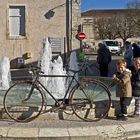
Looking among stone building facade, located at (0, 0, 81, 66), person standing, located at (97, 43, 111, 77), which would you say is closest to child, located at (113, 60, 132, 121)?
person standing, located at (97, 43, 111, 77)

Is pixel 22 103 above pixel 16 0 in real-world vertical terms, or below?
below

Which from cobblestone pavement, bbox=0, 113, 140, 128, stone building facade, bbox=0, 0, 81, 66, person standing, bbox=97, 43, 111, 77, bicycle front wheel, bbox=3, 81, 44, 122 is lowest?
cobblestone pavement, bbox=0, 113, 140, 128

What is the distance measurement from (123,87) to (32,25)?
15001 millimetres

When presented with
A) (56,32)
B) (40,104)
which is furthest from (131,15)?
(40,104)

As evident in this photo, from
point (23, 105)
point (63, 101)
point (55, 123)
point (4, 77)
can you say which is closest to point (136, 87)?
point (63, 101)

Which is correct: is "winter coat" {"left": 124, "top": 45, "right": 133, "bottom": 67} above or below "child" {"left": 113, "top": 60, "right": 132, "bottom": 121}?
above

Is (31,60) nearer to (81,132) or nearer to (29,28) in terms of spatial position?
(29,28)

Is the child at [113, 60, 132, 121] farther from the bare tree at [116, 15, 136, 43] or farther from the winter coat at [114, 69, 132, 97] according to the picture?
the bare tree at [116, 15, 136, 43]

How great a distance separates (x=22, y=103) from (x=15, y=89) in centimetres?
30

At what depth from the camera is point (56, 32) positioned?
2266cm

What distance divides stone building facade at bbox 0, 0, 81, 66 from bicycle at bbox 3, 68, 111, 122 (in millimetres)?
14522

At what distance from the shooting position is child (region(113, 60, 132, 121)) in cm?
808

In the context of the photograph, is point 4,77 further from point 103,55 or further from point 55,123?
point 55,123

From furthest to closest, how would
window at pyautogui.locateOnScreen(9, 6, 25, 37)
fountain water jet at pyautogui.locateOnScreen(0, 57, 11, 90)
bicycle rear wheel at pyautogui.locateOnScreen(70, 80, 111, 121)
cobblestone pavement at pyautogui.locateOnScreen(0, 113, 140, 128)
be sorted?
window at pyautogui.locateOnScreen(9, 6, 25, 37) < fountain water jet at pyautogui.locateOnScreen(0, 57, 11, 90) < bicycle rear wheel at pyautogui.locateOnScreen(70, 80, 111, 121) < cobblestone pavement at pyautogui.locateOnScreen(0, 113, 140, 128)
